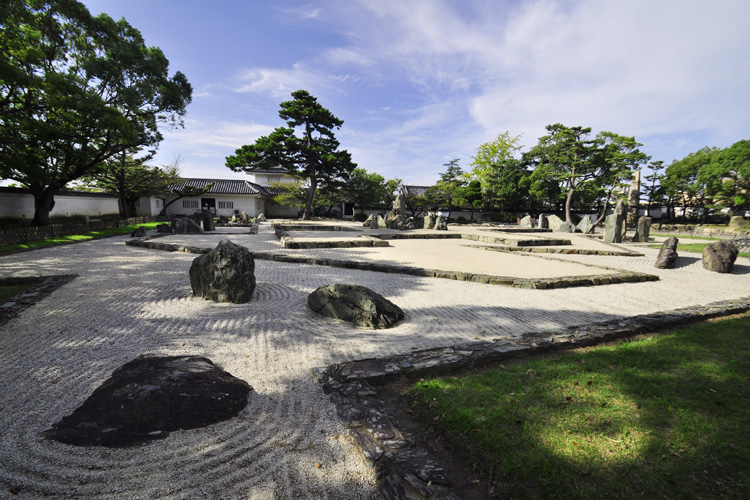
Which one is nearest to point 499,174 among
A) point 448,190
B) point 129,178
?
point 448,190

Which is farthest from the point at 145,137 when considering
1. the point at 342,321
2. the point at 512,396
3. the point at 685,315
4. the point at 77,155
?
the point at 685,315

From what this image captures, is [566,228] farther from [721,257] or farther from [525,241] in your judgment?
[721,257]

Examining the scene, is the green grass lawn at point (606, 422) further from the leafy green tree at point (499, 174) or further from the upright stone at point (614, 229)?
the leafy green tree at point (499, 174)

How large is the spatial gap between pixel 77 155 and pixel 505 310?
20.3 m

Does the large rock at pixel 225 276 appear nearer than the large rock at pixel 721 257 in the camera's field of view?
Yes

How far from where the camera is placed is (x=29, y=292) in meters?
5.62

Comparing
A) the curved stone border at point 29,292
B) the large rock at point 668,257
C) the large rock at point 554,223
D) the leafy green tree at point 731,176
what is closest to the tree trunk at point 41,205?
the curved stone border at point 29,292

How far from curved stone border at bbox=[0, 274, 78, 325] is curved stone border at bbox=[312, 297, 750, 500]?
5.07 metres

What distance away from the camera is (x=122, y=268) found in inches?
320

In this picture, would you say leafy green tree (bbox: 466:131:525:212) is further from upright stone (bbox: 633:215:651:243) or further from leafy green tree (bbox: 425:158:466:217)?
upright stone (bbox: 633:215:651:243)

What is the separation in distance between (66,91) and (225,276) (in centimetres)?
1133

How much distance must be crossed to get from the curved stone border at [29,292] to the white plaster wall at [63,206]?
49.0 ft

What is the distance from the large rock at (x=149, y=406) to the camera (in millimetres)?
2355

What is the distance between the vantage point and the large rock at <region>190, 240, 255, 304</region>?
223 inches
